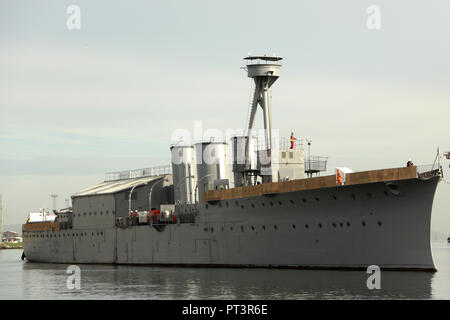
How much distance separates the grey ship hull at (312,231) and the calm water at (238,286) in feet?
3.43

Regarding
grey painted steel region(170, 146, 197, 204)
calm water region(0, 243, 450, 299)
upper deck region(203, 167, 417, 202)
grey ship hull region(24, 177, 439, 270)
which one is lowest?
calm water region(0, 243, 450, 299)

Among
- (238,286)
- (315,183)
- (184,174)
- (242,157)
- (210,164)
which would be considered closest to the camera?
(238,286)

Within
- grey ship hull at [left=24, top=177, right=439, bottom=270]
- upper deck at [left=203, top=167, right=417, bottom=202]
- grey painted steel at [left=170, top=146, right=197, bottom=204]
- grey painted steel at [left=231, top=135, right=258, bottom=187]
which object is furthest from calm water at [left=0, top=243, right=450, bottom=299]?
grey painted steel at [left=170, top=146, right=197, bottom=204]

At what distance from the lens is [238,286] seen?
35812 mm

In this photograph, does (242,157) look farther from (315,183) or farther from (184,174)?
(315,183)

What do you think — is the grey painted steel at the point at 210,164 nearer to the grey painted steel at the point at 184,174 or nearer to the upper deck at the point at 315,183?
the grey painted steel at the point at 184,174

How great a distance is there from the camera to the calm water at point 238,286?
3203cm

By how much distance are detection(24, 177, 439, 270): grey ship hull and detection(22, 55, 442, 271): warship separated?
0.06 metres

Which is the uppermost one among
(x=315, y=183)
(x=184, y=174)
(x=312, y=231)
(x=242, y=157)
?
(x=242, y=157)

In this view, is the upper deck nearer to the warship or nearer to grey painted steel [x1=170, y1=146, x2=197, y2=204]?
the warship

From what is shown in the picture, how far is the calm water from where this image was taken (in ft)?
105

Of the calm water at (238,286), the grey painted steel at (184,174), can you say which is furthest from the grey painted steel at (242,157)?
the calm water at (238,286)

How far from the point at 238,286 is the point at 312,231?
801cm

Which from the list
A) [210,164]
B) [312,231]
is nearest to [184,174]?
[210,164]
